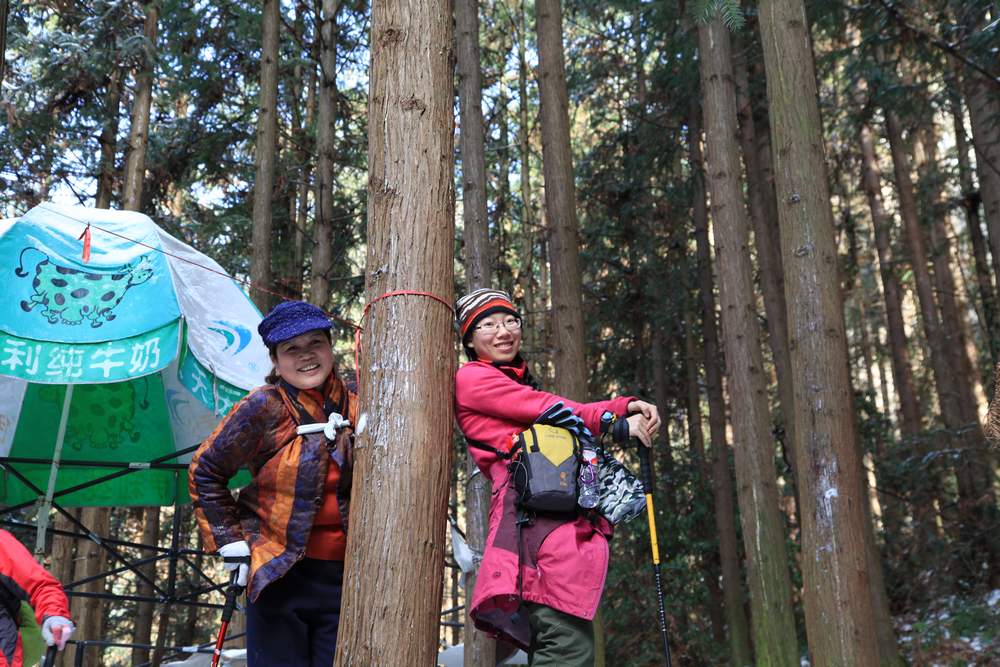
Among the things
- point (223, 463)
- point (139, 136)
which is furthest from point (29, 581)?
point (139, 136)

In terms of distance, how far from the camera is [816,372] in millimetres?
5570

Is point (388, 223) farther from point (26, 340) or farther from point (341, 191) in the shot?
point (341, 191)

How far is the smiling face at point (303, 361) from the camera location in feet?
12.2

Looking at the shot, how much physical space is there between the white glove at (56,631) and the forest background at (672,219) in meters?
3.81

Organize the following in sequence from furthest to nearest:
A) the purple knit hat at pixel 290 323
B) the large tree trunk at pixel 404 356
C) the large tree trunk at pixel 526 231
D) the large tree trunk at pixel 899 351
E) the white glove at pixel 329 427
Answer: the large tree trunk at pixel 899 351
the large tree trunk at pixel 526 231
the purple knit hat at pixel 290 323
the white glove at pixel 329 427
the large tree trunk at pixel 404 356

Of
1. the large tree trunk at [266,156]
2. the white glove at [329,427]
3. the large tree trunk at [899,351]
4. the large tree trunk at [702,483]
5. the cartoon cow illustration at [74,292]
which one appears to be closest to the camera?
the white glove at [329,427]

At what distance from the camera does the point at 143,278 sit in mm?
5844

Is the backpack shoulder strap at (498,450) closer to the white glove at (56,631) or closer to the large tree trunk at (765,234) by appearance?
the white glove at (56,631)

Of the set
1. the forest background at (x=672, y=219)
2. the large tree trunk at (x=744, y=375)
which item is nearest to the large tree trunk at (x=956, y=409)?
the forest background at (x=672, y=219)

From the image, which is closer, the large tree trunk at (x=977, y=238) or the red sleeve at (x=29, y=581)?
the red sleeve at (x=29, y=581)

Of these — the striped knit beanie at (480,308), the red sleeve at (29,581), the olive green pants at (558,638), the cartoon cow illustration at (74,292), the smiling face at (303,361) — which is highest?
the cartoon cow illustration at (74,292)

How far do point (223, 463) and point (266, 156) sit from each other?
735 centimetres

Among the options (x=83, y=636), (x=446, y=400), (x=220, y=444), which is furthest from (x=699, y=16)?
(x=83, y=636)

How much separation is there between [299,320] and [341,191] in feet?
44.1
